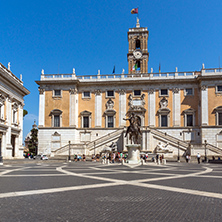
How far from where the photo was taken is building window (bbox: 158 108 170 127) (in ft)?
168

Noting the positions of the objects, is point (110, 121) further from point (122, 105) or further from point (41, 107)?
point (41, 107)

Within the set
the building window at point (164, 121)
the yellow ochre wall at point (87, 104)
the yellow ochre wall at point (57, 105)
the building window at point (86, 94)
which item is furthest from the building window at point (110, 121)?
the building window at point (164, 121)

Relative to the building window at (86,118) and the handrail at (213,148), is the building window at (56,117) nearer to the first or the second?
the building window at (86,118)

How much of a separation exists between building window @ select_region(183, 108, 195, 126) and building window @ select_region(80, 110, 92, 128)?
1720 centimetres

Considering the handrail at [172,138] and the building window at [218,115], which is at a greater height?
the building window at [218,115]

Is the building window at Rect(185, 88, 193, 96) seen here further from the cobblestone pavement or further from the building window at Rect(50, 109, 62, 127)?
the cobblestone pavement

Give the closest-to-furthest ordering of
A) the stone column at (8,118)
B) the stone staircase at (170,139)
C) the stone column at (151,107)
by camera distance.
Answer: the stone column at (8,118), the stone staircase at (170,139), the stone column at (151,107)

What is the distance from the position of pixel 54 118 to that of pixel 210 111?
27715mm

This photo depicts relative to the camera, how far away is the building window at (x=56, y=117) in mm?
52000

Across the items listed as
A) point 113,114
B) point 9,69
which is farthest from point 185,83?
point 9,69

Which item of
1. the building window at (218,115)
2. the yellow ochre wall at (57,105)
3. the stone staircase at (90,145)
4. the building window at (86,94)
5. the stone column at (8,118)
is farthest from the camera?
the building window at (86,94)

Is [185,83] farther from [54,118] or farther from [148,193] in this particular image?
[148,193]

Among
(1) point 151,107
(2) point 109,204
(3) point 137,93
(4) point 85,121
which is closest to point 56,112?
(4) point 85,121

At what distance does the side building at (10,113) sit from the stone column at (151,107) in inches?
846
